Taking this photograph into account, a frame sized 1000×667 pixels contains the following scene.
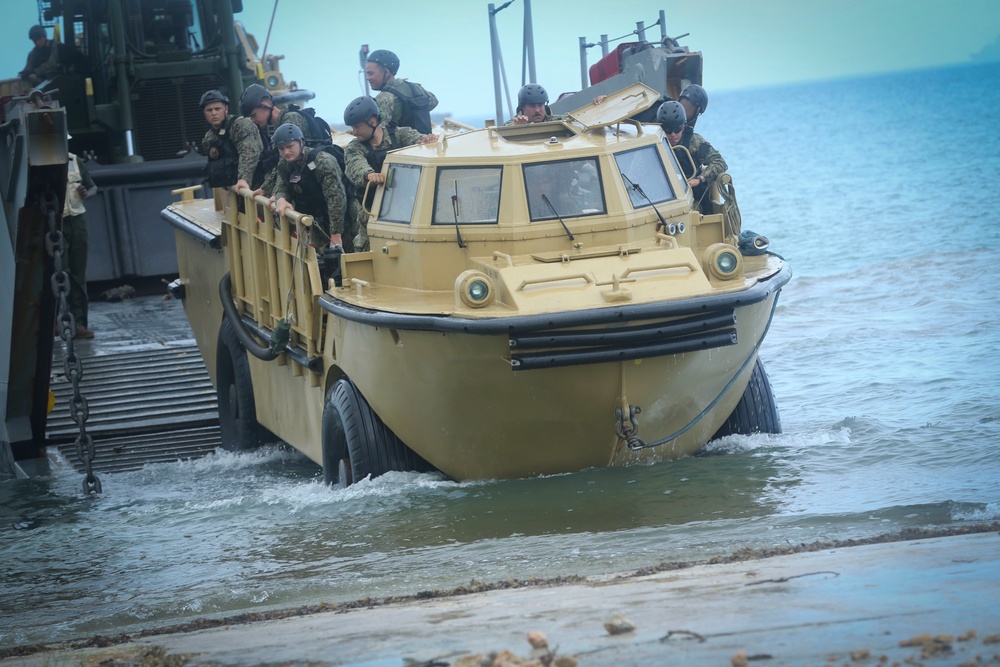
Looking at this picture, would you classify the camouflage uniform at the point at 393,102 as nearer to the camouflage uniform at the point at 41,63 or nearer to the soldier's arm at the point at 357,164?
the soldier's arm at the point at 357,164

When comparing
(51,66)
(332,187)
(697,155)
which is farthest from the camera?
(51,66)

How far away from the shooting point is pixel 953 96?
104 metres

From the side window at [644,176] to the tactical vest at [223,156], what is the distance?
10.8 ft

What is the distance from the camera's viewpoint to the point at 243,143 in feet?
32.2

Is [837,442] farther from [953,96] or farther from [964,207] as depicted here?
[953,96]

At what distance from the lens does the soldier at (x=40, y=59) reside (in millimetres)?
14727

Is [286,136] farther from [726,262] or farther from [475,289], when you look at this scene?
[726,262]

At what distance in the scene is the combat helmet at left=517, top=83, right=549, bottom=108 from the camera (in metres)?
9.28

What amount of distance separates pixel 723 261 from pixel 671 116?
1902 mm

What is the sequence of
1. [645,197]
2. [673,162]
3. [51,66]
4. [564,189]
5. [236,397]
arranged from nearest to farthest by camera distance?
[564,189]
[645,197]
[673,162]
[236,397]
[51,66]

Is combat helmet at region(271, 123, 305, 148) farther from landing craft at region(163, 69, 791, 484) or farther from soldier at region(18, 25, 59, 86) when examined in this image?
soldier at region(18, 25, 59, 86)

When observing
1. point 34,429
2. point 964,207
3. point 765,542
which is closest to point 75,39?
point 34,429

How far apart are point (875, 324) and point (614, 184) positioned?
24.8 feet

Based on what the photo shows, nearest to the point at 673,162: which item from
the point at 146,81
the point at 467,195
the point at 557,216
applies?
the point at 557,216
